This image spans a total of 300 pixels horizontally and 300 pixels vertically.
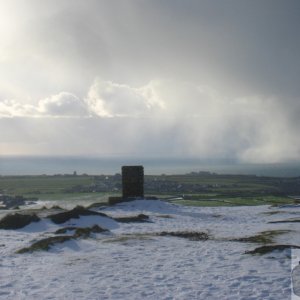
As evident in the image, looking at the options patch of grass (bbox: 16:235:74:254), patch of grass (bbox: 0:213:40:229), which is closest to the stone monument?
patch of grass (bbox: 0:213:40:229)

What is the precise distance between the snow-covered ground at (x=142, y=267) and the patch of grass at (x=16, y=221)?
19.8 inches

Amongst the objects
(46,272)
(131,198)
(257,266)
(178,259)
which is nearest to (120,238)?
(178,259)

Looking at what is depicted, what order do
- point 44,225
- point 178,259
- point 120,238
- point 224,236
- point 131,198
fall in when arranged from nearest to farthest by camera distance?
point 178,259, point 120,238, point 224,236, point 44,225, point 131,198

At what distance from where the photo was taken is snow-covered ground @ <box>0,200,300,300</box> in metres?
9.65

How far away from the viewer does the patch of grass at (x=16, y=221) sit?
18906 mm

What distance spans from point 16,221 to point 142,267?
9427 mm

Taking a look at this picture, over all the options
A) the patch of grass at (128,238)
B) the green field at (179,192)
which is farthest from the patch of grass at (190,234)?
the green field at (179,192)

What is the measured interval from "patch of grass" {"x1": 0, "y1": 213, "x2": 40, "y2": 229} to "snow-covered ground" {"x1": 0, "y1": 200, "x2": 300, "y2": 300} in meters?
0.50

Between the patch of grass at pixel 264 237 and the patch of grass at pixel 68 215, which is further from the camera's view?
the patch of grass at pixel 68 215

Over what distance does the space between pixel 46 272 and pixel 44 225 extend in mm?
8350

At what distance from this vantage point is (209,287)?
9945 mm

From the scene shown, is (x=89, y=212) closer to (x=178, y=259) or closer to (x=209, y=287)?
(x=178, y=259)

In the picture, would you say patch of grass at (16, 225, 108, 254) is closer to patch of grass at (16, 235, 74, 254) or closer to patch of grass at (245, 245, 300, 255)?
patch of grass at (16, 235, 74, 254)

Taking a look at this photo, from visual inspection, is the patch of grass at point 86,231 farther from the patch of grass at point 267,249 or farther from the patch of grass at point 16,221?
the patch of grass at point 267,249
